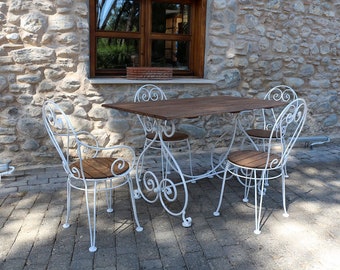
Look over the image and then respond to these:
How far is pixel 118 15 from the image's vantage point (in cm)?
349

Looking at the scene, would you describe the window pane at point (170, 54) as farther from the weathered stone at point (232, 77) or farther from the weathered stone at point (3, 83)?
the weathered stone at point (3, 83)

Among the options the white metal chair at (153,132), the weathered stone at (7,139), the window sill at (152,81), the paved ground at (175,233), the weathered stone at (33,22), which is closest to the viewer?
the paved ground at (175,233)

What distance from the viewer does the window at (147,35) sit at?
11.3ft

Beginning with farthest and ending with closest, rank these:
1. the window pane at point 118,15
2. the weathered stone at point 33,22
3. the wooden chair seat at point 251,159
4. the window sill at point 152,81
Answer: the window pane at point 118,15, the window sill at point 152,81, the weathered stone at point 33,22, the wooden chair seat at point 251,159

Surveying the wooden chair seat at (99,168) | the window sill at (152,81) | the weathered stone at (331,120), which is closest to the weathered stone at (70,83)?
the window sill at (152,81)

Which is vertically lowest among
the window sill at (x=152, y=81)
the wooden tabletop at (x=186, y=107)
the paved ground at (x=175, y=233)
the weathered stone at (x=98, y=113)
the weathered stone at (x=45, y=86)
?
the paved ground at (x=175, y=233)

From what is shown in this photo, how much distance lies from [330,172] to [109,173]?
7.79 feet

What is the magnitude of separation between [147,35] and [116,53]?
1.24ft

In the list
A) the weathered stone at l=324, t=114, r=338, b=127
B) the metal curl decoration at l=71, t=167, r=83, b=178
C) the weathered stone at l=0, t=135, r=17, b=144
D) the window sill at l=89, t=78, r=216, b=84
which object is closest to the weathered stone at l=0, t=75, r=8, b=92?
the weathered stone at l=0, t=135, r=17, b=144

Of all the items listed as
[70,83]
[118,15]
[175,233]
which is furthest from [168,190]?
[118,15]

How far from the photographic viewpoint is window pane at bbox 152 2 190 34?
11.9ft

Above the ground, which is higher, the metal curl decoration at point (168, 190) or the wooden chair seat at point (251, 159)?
the wooden chair seat at point (251, 159)

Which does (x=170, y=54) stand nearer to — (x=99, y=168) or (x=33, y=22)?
(x=33, y=22)

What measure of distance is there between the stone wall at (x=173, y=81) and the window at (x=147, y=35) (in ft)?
0.50
